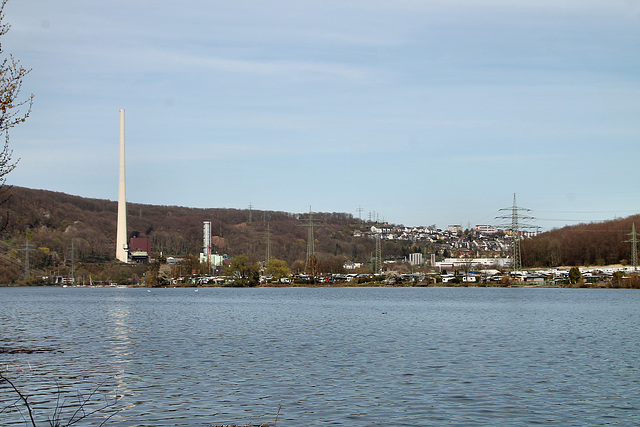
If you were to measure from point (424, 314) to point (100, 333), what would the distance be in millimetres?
31930

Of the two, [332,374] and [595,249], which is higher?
[595,249]

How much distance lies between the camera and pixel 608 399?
2173 centimetres

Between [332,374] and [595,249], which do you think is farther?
[595,249]

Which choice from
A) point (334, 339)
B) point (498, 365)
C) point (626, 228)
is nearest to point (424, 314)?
point (334, 339)

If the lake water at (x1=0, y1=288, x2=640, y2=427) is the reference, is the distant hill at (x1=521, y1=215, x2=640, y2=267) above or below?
above

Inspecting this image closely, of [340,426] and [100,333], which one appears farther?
[100,333]

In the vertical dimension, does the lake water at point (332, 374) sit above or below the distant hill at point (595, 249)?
below

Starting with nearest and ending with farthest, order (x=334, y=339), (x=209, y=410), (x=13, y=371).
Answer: (x=209, y=410) < (x=13, y=371) < (x=334, y=339)

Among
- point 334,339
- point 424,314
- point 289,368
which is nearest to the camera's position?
point 289,368

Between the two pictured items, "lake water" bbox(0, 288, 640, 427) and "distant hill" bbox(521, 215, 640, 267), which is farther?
"distant hill" bbox(521, 215, 640, 267)

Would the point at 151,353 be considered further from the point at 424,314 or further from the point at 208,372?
the point at 424,314

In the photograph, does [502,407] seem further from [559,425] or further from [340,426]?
[340,426]

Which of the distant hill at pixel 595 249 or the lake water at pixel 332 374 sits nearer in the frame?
the lake water at pixel 332 374

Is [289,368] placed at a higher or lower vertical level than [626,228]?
lower
